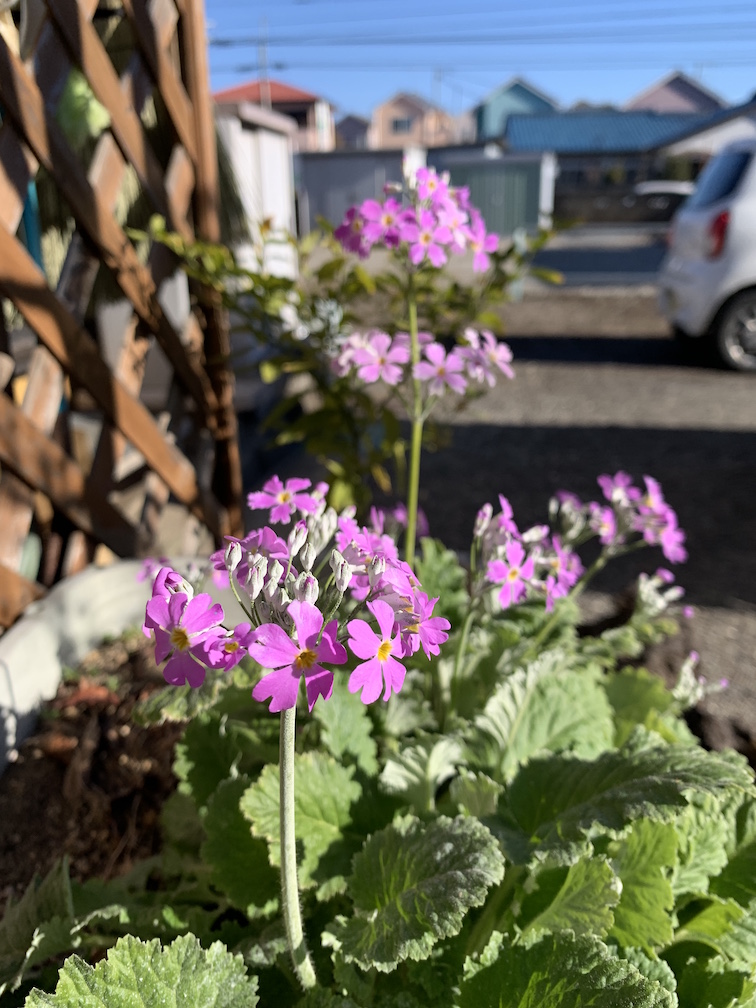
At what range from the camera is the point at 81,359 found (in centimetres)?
216

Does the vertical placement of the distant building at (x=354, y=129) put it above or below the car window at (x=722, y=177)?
below

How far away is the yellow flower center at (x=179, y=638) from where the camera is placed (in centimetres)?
84

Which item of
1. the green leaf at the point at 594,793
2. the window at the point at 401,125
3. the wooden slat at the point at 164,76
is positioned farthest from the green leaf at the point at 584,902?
the window at the point at 401,125

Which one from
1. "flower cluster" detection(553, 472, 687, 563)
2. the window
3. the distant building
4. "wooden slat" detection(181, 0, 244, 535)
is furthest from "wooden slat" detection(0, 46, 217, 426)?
the window

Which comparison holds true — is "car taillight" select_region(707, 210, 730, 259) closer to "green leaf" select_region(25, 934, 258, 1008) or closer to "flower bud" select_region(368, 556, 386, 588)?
A: "flower bud" select_region(368, 556, 386, 588)

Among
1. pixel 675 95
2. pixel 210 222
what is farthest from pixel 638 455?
pixel 675 95

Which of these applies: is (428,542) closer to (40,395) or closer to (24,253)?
(40,395)

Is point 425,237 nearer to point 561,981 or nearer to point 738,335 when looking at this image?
point 561,981

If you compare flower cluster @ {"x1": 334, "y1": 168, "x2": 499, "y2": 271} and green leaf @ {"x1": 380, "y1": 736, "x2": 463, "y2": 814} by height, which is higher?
flower cluster @ {"x1": 334, "y1": 168, "x2": 499, "y2": 271}

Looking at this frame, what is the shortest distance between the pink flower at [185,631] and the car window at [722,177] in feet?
24.4

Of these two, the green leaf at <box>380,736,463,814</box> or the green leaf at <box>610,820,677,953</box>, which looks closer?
the green leaf at <box>610,820,677,953</box>

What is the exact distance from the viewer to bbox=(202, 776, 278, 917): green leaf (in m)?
1.33

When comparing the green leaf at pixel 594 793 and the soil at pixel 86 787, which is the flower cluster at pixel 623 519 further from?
the soil at pixel 86 787

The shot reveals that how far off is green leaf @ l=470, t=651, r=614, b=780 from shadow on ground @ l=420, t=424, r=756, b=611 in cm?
210
